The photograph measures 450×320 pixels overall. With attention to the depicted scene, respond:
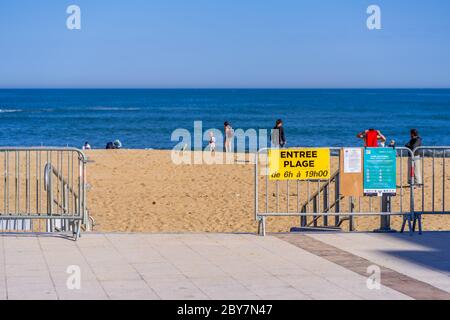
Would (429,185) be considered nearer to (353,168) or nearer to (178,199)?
(178,199)

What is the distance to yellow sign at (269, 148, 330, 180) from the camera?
1287cm

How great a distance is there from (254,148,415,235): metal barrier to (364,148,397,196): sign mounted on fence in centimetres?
29

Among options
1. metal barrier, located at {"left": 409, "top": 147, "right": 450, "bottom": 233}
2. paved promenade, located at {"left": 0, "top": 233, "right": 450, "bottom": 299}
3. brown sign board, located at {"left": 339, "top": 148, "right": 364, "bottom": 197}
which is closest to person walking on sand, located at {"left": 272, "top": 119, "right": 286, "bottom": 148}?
metal barrier, located at {"left": 409, "top": 147, "right": 450, "bottom": 233}

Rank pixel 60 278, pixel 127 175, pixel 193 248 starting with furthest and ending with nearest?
pixel 127 175, pixel 193 248, pixel 60 278

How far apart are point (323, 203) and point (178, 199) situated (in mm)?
7280

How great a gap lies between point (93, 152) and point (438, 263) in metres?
24.2

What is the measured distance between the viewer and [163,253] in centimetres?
1123

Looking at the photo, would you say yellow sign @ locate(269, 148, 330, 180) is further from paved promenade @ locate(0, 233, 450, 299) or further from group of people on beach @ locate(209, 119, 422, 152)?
group of people on beach @ locate(209, 119, 422, 152)

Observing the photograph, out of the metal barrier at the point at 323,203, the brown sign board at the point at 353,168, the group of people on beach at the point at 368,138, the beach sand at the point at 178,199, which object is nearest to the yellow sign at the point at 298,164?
the metal barrier at the point at 323,203

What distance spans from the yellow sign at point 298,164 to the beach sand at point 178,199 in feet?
15.5

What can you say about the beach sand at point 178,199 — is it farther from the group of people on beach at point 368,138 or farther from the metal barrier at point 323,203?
the group of people on beach at point 368,138
